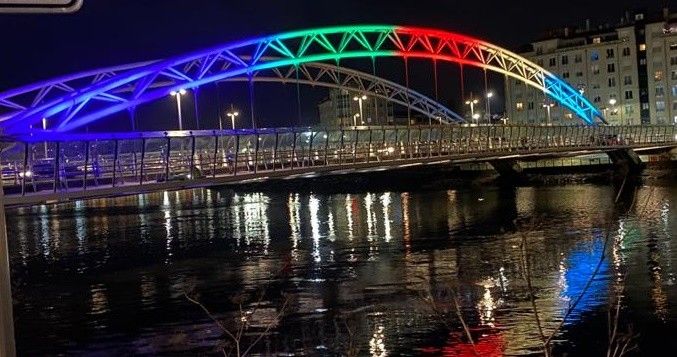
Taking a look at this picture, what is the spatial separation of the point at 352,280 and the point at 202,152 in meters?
19.0

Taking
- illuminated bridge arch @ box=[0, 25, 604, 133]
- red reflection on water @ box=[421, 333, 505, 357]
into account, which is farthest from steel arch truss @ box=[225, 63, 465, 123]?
red reflection on water @ box=[421, 333, 505, 357]

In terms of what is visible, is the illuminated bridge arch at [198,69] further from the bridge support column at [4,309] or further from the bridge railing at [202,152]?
the bridge support column at [4,309]

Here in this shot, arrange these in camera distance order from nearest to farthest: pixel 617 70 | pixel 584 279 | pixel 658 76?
pixel 584 279 → pixel 658 76 → pixel 617 70

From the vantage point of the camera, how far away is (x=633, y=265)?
28.7 meters

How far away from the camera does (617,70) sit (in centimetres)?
13200

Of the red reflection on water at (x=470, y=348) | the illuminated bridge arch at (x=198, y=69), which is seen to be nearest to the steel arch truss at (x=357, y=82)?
the illuminated bridge arch at (x=198, y=69)

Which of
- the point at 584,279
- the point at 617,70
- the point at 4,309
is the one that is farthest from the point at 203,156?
the point at 617,70

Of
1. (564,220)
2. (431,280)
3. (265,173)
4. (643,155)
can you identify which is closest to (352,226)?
(265,173)

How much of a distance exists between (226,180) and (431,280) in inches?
629

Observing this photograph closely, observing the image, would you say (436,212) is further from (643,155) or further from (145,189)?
(643,155)

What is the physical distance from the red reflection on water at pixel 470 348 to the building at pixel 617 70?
10754cm

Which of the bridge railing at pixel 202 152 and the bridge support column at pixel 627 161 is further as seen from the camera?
the bridge support column at pixel 627 161

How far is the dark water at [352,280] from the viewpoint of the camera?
19.9 m

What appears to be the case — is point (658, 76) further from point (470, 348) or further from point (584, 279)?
point (470, 348)
